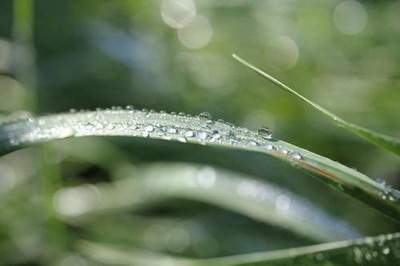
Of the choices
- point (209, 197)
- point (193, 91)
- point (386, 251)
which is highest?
point (193, 91)

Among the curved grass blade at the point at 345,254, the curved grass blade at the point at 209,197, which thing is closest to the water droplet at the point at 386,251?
the curved grass blade at the point at 345,254

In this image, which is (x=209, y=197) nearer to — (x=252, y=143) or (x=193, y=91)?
(x=193, y=91)

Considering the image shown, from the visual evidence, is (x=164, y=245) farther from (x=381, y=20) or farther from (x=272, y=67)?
(x=381, y=20)

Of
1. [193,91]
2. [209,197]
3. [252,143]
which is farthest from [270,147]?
[193,91]

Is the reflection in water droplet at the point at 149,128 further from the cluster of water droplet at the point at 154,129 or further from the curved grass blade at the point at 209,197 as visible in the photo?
the curved grass blade at the point at 209,197

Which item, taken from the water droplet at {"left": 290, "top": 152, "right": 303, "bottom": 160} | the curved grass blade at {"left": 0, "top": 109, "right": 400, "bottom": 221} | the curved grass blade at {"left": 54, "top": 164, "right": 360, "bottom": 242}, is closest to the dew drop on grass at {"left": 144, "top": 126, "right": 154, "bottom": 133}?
the curved grass blade at {"left": 0, "top": 109, "right": 400, "bottom": 221}
